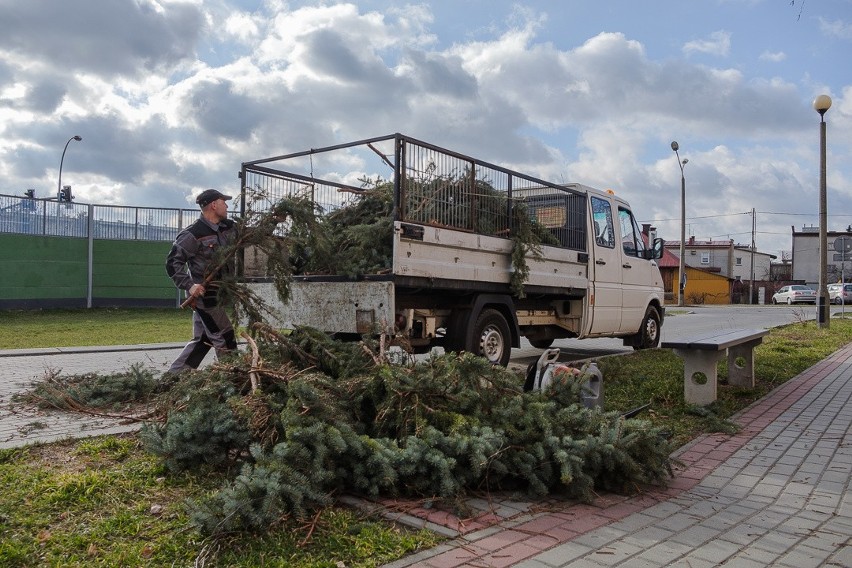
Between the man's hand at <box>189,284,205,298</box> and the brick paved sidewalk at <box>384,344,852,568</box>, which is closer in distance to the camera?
the brick paved sidewalk at <box>384,344,852,568</box>

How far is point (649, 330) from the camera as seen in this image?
12664 mm

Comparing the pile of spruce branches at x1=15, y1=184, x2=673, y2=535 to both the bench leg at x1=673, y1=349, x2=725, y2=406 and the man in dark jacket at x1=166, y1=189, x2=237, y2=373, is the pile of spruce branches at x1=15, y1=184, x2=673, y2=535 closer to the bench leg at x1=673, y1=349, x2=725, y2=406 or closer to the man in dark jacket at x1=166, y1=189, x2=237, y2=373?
the man in dark jacket at x1=166, y1=189, x2=237, y2=373

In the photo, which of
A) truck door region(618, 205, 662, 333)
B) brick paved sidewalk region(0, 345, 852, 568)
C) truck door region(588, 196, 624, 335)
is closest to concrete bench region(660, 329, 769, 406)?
brick paved sidewalk region(0, 345, 852, 568)

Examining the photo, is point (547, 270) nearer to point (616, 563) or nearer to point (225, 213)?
point (225, 213)

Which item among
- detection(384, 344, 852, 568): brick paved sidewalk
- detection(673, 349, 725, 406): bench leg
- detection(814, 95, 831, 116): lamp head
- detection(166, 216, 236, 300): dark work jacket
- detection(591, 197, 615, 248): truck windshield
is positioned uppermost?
detection(814, 95, 831, 116): lamp head

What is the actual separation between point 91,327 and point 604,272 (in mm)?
13587

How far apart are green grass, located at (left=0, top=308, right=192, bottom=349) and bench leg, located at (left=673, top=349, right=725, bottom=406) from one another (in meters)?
10.5

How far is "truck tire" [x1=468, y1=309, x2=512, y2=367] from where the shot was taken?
27.5 ft

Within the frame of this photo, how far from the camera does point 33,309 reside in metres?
23.4

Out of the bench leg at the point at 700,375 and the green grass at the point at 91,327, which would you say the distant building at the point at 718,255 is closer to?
the green grass at the point at 91,327

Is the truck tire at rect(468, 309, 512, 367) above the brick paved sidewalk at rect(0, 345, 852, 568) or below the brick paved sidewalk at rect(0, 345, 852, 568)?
above

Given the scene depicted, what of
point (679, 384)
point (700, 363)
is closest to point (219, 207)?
point (700, 363)

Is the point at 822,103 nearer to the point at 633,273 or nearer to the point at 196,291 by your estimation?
the point at 633,273

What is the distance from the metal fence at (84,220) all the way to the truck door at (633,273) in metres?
19.3
